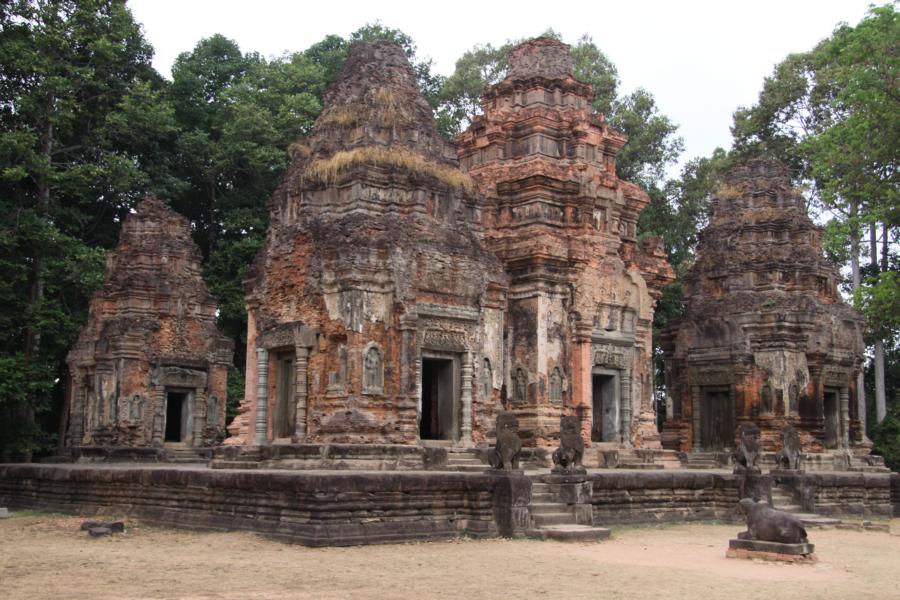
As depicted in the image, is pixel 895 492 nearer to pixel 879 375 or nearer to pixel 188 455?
pixel 879 375

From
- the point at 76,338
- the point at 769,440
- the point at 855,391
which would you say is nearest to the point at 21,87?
the point at 76,338

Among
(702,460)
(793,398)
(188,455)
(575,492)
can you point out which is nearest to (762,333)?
(793,398)

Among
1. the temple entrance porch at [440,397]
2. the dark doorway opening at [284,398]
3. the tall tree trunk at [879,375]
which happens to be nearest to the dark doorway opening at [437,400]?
the temple entrance porch at [440,397]

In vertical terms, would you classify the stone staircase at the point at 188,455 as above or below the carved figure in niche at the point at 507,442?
below

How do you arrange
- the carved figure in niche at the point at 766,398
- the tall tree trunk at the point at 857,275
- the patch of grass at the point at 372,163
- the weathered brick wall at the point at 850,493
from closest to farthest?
the patch of grass at the point at 372,163 → the weathered brick wall at the point at 850,493 → the carved figure in niche at the point at 766,398 → the tall tree trunk at the point at 857,275

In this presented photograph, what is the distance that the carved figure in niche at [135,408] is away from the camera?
23031 mm

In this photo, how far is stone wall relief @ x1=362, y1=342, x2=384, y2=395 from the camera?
1595cm

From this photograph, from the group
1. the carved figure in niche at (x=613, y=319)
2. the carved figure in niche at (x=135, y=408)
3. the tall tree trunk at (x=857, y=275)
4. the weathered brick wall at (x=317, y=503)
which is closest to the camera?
the weathered brick wall at (x=317, y=503)

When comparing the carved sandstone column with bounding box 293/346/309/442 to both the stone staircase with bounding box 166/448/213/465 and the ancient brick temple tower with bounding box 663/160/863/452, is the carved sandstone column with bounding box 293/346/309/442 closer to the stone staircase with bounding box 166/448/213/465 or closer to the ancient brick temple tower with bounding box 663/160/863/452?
the stone staircase with bounding box 166/448/213/465

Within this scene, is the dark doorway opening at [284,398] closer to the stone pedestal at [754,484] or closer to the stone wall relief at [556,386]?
the stone wall relief at [556,386]

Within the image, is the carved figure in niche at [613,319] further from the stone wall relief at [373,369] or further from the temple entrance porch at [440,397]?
the stone wall relief at [373,369]

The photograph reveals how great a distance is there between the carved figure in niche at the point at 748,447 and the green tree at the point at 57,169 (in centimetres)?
1526

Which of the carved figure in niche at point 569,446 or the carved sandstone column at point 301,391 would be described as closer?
the carved figure in niche at point 569,446

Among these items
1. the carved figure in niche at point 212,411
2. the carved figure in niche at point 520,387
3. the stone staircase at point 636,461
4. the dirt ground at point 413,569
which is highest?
the carved figure in niche at point 520,387
